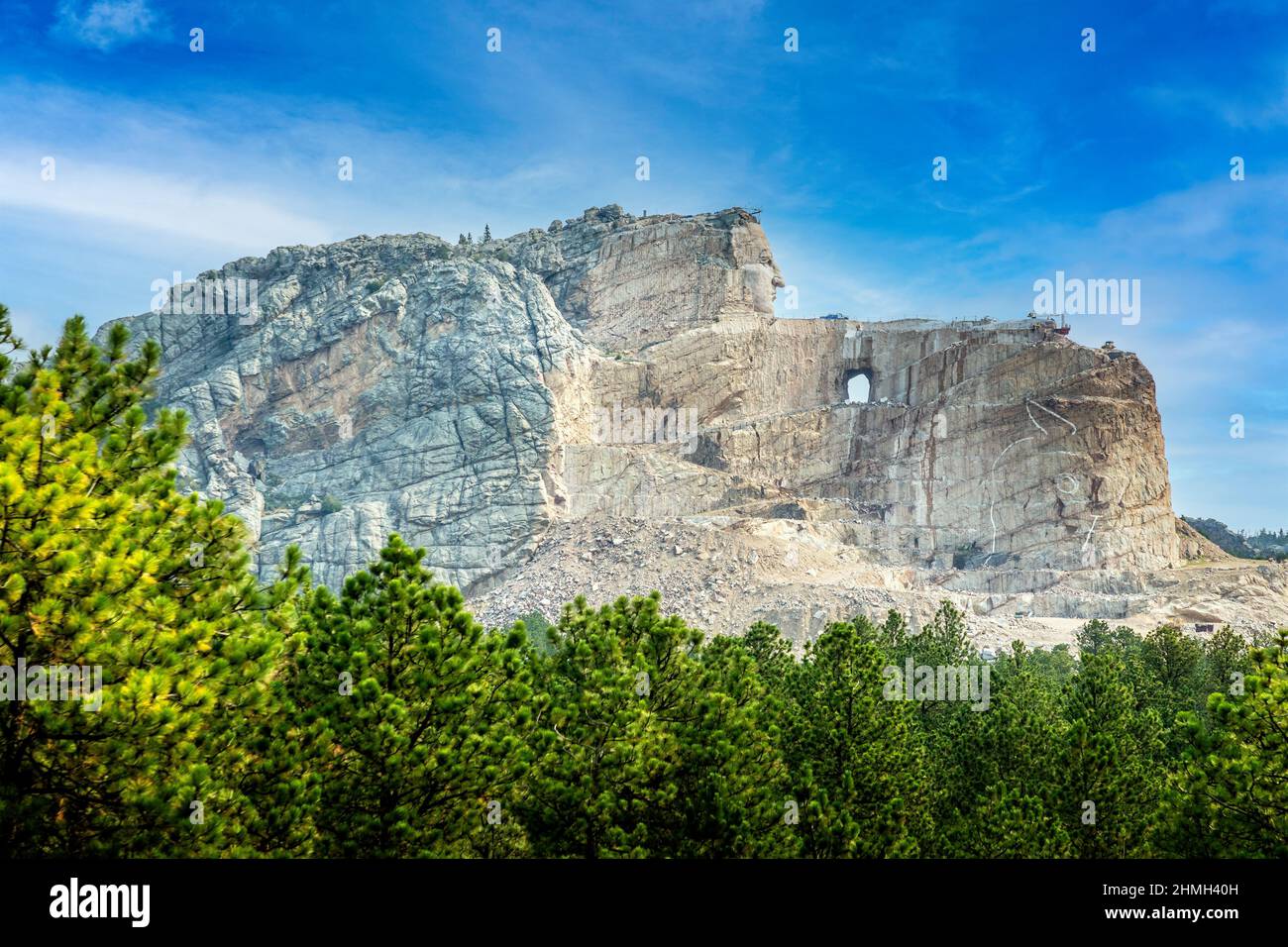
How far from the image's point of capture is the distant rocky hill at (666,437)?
91.6 meters

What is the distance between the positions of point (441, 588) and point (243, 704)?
4.13m

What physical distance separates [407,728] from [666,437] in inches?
3746

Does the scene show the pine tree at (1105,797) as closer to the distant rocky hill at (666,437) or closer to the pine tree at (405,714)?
the pine tree at (405,714)

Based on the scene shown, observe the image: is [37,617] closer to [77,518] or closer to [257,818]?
[77,518]

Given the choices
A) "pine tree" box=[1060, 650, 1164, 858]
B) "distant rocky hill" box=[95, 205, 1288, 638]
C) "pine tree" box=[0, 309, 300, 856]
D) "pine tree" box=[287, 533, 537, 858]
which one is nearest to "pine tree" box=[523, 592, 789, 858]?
"pine tree" box=[287, 533, 537, 858]

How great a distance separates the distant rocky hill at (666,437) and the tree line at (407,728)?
61777 mm

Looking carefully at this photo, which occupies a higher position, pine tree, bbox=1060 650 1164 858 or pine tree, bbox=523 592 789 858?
pine tree, bbox=523 592 789 858

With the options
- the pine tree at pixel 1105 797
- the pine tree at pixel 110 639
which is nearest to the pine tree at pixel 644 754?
the pine tree at pixel 110 639

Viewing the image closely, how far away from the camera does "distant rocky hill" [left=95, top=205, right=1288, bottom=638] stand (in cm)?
9156

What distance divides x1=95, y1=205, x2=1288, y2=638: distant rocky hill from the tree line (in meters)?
61.8

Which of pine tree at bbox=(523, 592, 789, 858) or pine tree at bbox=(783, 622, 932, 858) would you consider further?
pine tree at bbox=(783, 622, 932, 858)

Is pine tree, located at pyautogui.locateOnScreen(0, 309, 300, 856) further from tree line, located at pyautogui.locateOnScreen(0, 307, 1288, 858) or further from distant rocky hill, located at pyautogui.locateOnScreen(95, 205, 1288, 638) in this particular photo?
Result: distant rocky hill, located at pyautogui.locateOnScreen(95, 205, 1288, 638)

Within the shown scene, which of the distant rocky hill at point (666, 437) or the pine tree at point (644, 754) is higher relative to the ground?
the distant rocky hill at point (666, 437)
